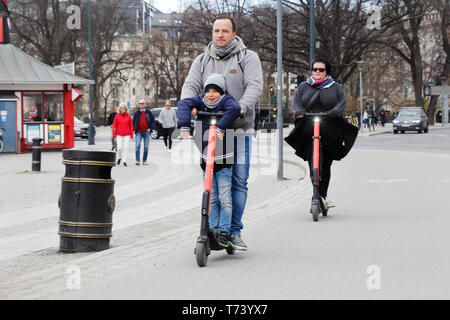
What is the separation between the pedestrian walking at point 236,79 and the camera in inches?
268

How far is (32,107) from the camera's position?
30.4m

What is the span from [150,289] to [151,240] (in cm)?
253

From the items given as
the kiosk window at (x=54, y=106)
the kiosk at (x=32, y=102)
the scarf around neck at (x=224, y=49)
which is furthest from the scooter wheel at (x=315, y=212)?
the kiosk window at (x=54, y=106)

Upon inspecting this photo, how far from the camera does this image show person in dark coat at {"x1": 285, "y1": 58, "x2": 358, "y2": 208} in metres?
9.71

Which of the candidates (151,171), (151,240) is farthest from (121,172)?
(151,240)

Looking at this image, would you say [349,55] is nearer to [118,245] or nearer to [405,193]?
[405,193]

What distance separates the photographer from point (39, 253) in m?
7.67

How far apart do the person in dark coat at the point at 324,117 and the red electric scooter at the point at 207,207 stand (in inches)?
127

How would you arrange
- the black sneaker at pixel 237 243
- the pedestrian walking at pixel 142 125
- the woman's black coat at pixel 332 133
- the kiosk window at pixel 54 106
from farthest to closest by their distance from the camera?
the kiosk window at pixel 54 106, the pedestrian walking at pixel 142 125, the woman's black coat at pixel 332 133, the black sneaker at pixel 237 243

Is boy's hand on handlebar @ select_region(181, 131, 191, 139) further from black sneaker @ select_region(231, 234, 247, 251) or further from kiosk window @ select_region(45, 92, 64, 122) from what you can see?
kiosk window @ select_region(45, 92, 64, 122)
